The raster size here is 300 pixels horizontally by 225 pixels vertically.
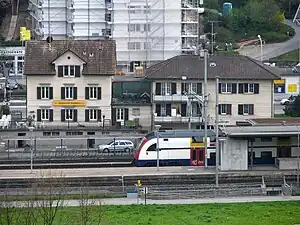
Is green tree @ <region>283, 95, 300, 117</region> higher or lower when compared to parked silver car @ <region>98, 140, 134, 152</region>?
higher

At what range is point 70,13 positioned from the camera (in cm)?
5641

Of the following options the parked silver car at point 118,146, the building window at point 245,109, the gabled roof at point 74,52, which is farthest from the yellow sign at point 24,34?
the parked silver car at point 118,146

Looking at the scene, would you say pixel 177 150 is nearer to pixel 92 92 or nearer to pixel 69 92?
pixel 92 92

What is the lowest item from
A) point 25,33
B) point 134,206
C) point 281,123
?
point 134,206

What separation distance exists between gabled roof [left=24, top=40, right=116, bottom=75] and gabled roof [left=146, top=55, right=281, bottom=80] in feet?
6.25

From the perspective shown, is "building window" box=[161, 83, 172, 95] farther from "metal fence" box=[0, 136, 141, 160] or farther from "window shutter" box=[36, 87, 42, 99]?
"window shutter" box=[36, 87, 42, 99]

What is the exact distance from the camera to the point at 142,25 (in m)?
52.9

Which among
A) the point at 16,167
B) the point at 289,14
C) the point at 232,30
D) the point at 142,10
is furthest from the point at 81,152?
the point at 289,14

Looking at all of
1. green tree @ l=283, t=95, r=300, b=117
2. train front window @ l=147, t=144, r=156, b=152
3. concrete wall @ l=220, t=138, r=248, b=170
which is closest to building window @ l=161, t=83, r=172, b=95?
green tree @ l=283, t=95, r=300, b=117

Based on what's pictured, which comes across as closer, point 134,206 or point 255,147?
point 134,206

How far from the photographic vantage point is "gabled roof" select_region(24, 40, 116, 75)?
3844 centimetres

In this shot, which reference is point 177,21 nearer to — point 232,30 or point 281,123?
point 232,30

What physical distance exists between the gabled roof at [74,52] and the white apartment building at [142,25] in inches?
495

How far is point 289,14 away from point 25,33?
63.3 ft
